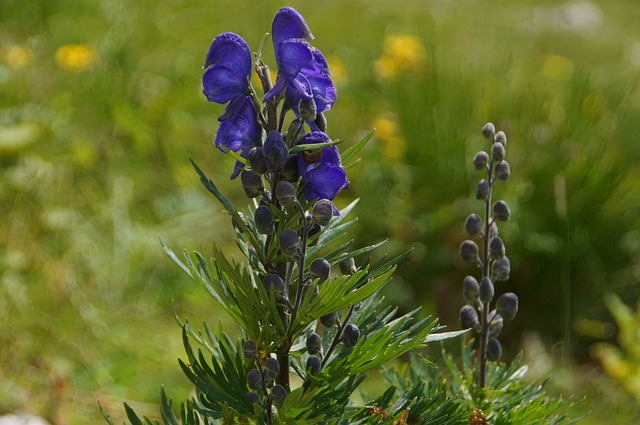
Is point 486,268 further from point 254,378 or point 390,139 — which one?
point 390,139

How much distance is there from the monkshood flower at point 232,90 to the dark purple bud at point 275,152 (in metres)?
0.08

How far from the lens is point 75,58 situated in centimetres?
369

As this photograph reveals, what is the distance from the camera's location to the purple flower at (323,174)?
2.99 feet

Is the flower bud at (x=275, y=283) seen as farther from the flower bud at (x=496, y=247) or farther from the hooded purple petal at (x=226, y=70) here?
the flower bud at (x=496, y=247)

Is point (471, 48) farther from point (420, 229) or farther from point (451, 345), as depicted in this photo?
point (451, 345)

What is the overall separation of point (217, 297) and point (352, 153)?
25cm

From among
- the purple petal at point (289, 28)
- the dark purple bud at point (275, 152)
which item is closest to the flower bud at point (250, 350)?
the dark purple bud at point (275, 152)

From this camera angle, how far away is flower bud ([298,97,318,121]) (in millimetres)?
884

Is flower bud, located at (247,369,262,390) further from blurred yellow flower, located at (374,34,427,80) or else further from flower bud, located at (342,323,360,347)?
blurred yellow flower, located at (374,34,427,80)

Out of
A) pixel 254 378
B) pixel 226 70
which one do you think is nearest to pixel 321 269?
pixel 254 378

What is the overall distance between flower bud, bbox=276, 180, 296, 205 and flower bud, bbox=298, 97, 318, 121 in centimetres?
9

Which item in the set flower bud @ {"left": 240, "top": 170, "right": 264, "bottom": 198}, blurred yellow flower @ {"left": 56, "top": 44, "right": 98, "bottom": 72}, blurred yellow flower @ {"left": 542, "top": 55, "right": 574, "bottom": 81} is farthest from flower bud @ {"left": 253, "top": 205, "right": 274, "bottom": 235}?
blurred yellow flower @ {"left": 542, "top": 55, "right": 574, "bottom": 81}

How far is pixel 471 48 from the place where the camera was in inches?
212

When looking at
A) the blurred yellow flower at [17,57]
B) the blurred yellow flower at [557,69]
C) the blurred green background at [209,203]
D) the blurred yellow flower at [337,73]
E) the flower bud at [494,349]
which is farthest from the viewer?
the blurred yellow flower at [557,69]
